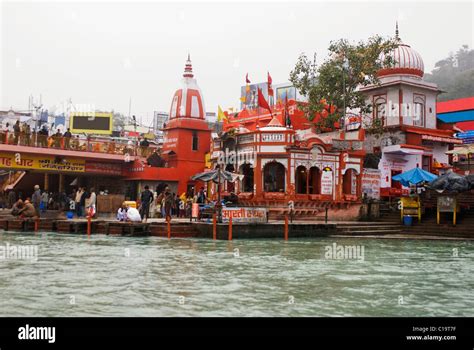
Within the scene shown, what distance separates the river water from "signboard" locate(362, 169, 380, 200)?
15.5m

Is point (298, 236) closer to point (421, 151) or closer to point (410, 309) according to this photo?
point (410, 309)

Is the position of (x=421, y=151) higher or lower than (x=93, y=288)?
higher

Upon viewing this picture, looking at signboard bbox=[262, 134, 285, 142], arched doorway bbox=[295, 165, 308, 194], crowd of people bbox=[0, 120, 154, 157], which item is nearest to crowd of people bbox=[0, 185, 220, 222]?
crowd of people bbox=[0, 120, 154, 157]

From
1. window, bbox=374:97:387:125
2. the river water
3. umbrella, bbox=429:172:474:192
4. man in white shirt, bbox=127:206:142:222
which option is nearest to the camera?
the river water

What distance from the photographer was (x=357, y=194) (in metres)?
31.9

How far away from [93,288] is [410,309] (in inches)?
211

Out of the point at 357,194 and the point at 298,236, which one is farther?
the point at 357,194

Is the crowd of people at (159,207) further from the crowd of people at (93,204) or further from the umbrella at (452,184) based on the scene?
the umbrella at (452,184)

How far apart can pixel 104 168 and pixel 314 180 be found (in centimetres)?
1434

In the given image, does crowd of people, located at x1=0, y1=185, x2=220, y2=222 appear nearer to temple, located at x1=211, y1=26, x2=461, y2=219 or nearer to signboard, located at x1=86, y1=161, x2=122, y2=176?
signboard, located at x1=86, y1=161, x2=122, y2=176

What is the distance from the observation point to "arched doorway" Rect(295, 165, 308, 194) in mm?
30944

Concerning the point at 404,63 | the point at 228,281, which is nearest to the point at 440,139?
the point at 404,63

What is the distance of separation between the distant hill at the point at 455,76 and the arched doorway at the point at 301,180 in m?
33.6
